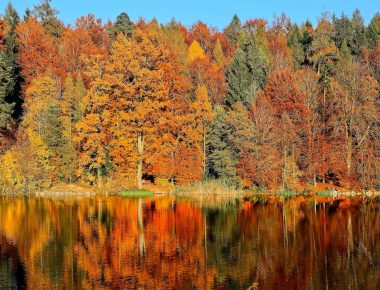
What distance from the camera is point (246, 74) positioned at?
228 ft

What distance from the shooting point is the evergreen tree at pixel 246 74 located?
6600cm

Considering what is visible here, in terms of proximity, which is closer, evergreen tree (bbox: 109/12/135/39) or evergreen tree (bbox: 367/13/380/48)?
evergreen tree (bbox: 109/12/135/39)

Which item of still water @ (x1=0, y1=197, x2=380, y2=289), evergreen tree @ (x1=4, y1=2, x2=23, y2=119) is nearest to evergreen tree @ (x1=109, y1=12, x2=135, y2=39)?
evergreen tree @ (x1=4, y1=2, x2=23, y2=119)

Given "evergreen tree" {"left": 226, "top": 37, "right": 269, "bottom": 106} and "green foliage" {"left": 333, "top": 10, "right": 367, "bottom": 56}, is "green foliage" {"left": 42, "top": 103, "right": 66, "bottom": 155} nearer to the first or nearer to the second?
"evergreen tree" {"left": 226, "top": 37, "right": 269, "bottom": 106}

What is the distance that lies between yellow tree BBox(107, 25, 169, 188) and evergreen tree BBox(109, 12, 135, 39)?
27.7 metres

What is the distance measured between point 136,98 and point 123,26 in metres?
31.9

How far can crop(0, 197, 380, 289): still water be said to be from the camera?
20.7 m

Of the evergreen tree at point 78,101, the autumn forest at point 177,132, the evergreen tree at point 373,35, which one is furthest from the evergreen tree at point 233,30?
the evergreen tree at point 78,101

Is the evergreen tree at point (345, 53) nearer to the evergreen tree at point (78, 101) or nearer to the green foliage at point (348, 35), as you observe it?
the green foliage at point (348, 35)

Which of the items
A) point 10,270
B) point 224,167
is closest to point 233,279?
point 10,270

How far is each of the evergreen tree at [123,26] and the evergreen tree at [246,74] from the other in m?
20.1

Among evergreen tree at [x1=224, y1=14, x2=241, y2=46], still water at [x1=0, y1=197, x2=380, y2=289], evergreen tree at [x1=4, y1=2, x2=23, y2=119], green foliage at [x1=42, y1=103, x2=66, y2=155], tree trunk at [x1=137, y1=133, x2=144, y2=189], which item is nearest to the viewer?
still water at [x1=0, y1=197, x2=380, y2=289]

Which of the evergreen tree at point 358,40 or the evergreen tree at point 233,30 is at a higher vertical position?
the evergreen tree at point 233,30

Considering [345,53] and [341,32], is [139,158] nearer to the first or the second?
[345,53]
